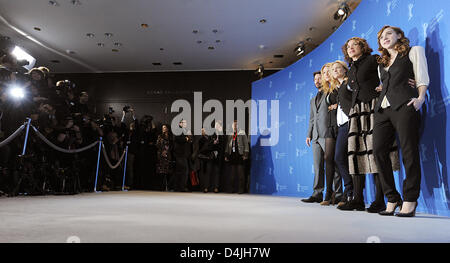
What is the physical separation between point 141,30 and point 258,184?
4.19 meters

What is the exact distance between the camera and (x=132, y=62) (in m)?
7.95

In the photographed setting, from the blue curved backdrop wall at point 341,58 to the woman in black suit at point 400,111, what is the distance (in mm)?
404

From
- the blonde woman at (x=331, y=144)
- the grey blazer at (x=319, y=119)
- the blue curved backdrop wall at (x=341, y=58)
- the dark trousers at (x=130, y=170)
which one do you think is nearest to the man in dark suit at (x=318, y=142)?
the grey blazer at (x=319, y=119)

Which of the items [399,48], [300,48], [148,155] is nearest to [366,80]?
[399,48]

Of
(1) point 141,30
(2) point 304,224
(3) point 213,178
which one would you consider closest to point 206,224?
(2) point 304,224

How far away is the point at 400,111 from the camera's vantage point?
221cm

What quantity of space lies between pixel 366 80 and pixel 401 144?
0.71 m

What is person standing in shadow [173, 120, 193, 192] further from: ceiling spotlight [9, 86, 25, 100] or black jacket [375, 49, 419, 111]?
black jacket [375, 49, 419, 111]

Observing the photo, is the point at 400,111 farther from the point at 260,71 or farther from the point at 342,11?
the point at 260,71

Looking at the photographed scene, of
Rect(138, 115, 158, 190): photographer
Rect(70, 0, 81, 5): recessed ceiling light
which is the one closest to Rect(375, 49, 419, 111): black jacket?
Rect(70, 0, 81, 5): recessed ceiling light

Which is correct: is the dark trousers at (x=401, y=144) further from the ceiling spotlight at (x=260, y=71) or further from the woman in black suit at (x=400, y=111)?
the ceiling spotlight at (x=260, y=71)

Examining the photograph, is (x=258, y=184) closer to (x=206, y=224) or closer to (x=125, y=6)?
(x=125, y=6)

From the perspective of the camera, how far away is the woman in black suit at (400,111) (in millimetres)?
2129

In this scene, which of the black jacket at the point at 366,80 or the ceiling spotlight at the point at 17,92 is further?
the ceiling spotlight at the point at 17,92
